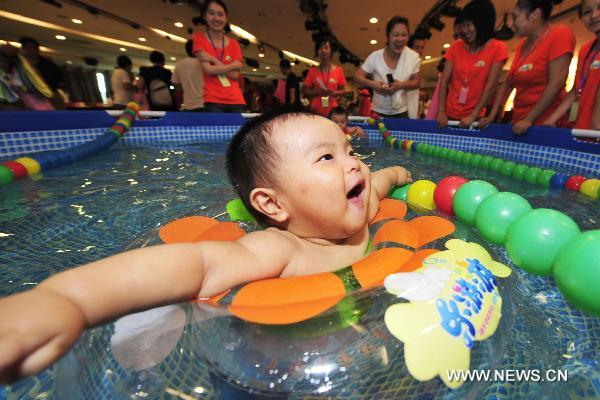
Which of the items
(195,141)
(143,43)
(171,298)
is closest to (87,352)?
(171,298)

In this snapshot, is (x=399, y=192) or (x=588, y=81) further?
(x=588, y=81)

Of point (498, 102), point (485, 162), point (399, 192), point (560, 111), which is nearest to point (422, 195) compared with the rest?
point (399, 192)

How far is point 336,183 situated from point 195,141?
16.3 ft

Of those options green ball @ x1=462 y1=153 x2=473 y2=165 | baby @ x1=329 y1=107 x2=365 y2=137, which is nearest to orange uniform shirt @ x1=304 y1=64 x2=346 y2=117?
baby @ x1=329 y1=107 x2=365 y2=137

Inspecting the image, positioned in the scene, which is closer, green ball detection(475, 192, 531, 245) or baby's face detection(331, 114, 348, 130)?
green ball detection(475, 192, 531, 245)

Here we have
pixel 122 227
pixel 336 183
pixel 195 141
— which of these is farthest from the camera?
pixel 195 141

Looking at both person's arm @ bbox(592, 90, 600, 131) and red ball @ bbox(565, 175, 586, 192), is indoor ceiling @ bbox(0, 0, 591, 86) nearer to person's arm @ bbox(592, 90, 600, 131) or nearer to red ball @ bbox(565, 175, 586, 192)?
person's arm @ bbox(592, 90, 600, 131)

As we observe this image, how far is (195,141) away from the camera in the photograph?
5.73 metres

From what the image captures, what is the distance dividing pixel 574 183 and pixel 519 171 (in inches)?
24.0

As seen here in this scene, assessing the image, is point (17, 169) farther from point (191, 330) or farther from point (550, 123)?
point (550, 123)

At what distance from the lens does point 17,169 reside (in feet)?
10.1

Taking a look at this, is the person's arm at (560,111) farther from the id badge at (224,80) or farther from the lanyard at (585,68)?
the id badge at (224,80)

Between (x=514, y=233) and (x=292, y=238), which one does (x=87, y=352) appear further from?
(x=514, y=233)

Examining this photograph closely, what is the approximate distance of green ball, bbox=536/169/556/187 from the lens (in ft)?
10.1
